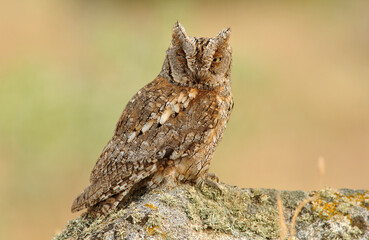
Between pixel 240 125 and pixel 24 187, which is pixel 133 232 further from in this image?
pixel 240 125

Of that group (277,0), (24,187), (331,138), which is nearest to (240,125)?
(331,138)

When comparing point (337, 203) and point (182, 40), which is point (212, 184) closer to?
point (337, 203)

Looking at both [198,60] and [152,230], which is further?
[198,60]

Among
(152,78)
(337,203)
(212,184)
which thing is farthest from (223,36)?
(152,78)

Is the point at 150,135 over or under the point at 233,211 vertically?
over

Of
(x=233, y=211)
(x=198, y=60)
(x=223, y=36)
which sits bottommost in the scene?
(x=233, y=211)

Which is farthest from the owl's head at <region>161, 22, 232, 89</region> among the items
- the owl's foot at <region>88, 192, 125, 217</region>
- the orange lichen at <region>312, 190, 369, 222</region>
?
the orange lichen at <region>312, 190, 369, 222</region>
